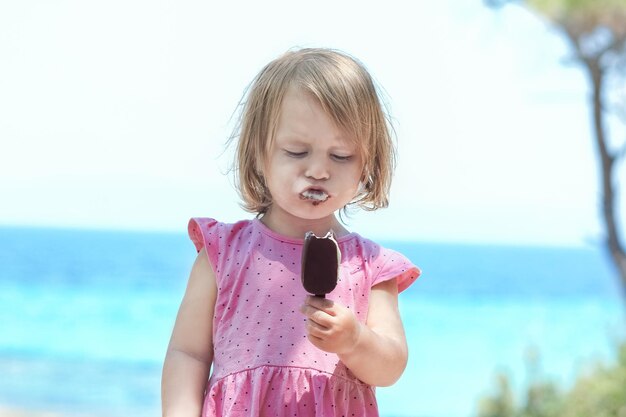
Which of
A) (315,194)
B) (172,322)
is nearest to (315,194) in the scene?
(315,194)

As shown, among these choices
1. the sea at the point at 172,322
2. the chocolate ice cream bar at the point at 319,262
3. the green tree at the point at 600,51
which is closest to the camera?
the chocolate ice cream bar at the point at 319,262

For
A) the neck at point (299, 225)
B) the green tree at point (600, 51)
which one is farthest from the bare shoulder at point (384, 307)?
the green tree at point (600, 51)

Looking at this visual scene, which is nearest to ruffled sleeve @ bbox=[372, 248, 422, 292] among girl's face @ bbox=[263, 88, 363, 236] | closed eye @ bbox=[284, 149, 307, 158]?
girl's face @ bbox=[263, 88, 363, 236]

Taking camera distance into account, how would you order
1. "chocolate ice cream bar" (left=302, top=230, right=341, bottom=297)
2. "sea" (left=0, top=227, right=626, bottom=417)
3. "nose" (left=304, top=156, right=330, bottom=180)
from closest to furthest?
"chocolate ice cream bar" (left=302, top=230, right=341, bottom=297) < "nose" (left=304, top=156, right=330, bottom=180) < "sea" (left=0, top=227, right=626, bottom=417)

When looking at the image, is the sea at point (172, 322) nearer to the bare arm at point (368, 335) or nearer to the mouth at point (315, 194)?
the bare arm at point (368, 335)

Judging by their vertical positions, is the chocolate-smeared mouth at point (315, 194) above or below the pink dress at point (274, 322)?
above

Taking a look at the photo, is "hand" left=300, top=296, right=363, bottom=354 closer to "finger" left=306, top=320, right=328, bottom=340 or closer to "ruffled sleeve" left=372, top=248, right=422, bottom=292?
"finger" left=306, top=320, right=328, bottom=340

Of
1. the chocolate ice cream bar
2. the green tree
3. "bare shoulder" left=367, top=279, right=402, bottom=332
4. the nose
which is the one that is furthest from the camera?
the green tree

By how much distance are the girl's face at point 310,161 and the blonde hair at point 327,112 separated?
0.05ft

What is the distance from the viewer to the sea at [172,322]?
11.1 meters

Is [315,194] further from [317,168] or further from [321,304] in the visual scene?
[321,304]

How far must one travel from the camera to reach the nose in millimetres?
1798

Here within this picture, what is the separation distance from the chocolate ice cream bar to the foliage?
14.3ft

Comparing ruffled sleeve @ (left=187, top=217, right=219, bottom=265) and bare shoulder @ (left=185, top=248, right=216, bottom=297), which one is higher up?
ruffled sleeve @ (left=187, top=217, right=219, bottom=265)
